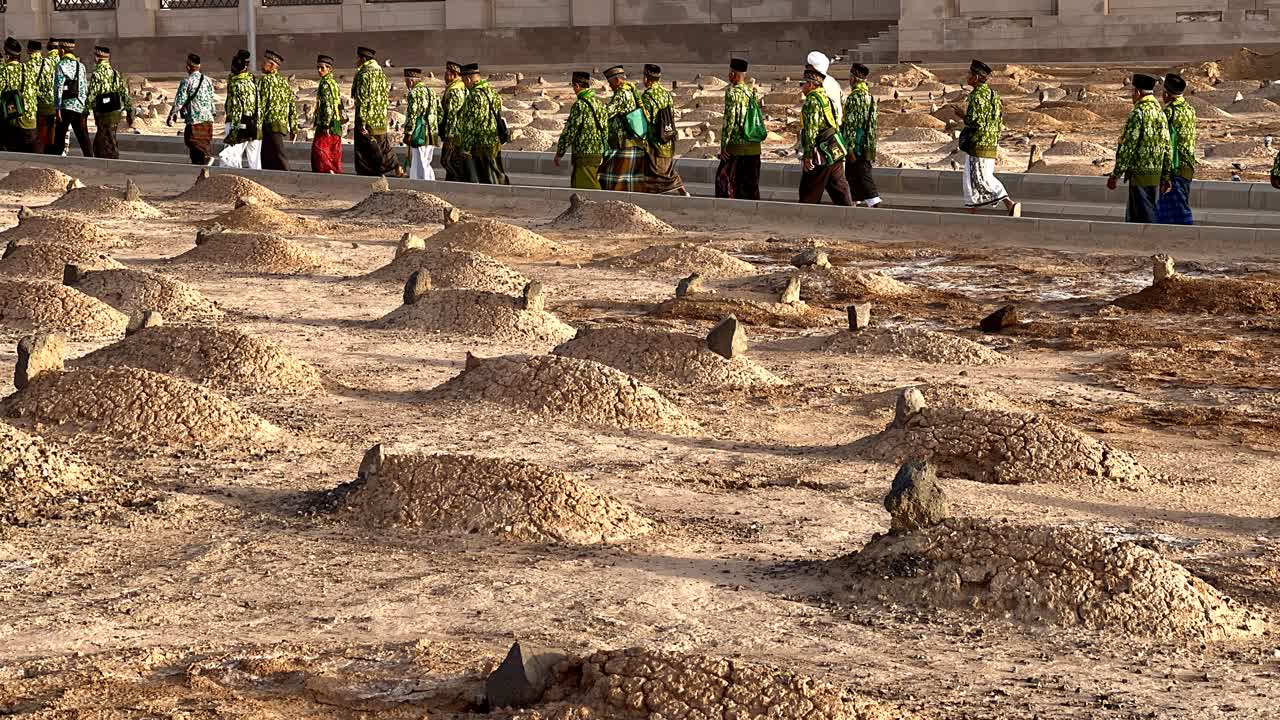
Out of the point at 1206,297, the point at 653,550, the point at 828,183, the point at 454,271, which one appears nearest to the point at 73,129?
the point at 828,183

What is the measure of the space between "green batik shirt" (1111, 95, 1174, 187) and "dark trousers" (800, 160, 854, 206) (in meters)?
2.43

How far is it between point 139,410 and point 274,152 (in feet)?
37.5

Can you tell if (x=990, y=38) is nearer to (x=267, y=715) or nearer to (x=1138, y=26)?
(x=1138, y=26)

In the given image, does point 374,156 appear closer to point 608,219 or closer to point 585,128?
point 585,128

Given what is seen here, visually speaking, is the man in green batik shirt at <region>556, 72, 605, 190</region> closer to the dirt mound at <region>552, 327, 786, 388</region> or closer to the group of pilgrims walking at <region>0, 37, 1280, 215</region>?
the group of pilgrims walking at <region>0, 37, 1280, 215</region>

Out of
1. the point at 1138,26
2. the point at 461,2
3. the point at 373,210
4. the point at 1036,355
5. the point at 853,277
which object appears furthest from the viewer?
the point at 461,2

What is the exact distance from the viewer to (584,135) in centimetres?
1590

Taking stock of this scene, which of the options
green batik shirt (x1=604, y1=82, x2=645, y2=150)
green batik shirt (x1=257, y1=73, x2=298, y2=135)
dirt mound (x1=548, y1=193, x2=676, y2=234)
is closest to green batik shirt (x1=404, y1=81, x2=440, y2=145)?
green batik shirt (x1=257, y1=73, x2=298, y2=135)

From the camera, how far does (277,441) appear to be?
792 cm

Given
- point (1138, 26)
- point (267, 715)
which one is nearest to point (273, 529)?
point (267, 715)

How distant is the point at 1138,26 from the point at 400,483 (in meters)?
29.9

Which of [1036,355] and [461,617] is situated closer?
[461,617]

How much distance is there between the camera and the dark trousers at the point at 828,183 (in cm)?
1515

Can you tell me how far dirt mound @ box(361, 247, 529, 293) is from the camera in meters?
12.2
